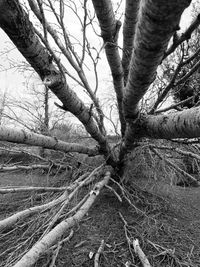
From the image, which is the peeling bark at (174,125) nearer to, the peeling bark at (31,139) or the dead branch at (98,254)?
the peeling bark at (31,139)

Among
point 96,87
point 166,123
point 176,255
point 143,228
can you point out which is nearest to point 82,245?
point 143,228

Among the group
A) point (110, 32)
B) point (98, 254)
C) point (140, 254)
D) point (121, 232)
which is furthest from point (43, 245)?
point (110, 32)

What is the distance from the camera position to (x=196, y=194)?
4.71 meters

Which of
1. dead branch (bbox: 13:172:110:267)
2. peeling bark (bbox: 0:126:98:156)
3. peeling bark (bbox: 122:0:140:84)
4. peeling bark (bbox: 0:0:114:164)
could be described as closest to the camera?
peeling bark (bbox: 0:0:114:164)

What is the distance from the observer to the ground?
239cm

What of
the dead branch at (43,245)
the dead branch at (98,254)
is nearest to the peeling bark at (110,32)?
the dead branch at (43,245)

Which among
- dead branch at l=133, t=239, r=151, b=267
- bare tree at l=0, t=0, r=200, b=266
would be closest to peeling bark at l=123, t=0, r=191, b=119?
bare tree at l=0, t=0, r=200, b=266

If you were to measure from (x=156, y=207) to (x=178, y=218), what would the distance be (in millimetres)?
342

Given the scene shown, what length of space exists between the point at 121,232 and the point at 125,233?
0.48 feet

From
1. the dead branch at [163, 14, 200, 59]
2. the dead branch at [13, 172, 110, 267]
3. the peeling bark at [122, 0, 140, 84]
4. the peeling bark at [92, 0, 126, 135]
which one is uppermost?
the peeling bark at [122, 0, 140, 84]

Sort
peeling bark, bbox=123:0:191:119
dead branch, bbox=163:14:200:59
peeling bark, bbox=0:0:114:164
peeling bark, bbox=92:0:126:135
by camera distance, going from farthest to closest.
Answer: peeling bark, bbox=92:0:126:135 < dead branch, bbox=163:14:200:59 < peeling bark, bbox=0:0:114:164 < peeling bark, bbox=123:0:191:119

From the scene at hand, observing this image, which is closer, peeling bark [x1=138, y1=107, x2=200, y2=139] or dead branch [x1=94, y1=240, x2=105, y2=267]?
peeling bark [x1=138, y1=107, x2=200, y2=139]

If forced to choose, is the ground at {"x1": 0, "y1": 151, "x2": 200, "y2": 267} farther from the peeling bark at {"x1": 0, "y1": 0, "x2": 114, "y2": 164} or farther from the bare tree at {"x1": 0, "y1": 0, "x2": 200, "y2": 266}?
the peeling bark at {"x1": 0, "y1": 0, "x2": 114, "y2": 164}

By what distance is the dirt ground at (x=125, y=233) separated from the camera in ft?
7.84
